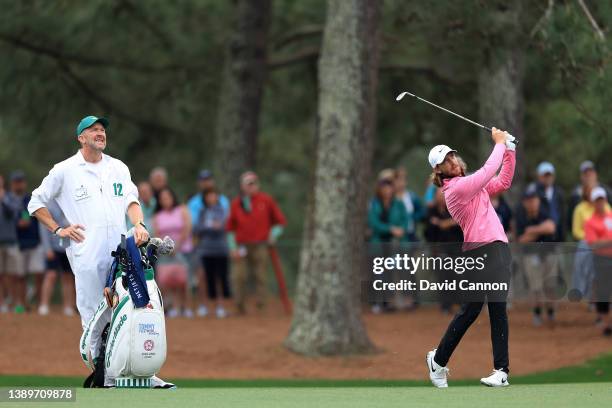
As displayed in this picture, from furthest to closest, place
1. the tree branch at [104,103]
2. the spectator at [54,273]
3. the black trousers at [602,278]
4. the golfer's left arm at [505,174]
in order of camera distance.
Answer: the tree branch at [104,103] < the spectator at [54,273] < the black trousers at [602,278] < the golfer's left arm at [505,174]

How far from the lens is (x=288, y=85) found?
102ft

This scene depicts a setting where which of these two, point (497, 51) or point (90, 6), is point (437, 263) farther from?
point (90, 6)

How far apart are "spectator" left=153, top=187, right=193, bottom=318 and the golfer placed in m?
9.65

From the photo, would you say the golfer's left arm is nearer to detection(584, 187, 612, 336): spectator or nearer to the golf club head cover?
the golf club head cover

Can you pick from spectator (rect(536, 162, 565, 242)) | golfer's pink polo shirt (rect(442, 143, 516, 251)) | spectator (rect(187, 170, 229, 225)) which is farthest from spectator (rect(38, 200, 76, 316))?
golfer's pink polo shirt (rect(442, 143, 516, 251))

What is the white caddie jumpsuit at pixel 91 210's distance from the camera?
11.1m

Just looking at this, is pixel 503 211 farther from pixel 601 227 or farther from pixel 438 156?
pixel 438 156

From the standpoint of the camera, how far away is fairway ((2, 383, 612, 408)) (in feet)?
31.3

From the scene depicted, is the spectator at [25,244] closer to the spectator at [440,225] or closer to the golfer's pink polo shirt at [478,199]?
the spectator at [440,225]

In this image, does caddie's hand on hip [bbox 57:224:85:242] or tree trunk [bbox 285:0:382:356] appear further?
tree trunk [bbox 285:0:382:356]

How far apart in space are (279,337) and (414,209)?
3.63 meters

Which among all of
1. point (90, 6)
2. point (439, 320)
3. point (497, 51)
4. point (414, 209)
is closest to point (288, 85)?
point (90, 6)

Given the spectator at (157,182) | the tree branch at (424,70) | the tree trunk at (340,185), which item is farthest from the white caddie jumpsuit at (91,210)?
the tree branch at (424,70)

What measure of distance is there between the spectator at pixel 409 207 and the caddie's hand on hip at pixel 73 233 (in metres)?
11.3
